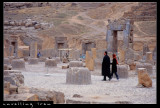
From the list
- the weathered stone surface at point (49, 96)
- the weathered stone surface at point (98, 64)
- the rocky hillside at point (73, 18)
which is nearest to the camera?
the weathered stone surface at point (49, 96)

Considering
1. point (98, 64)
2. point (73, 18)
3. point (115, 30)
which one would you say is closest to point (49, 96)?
point (98, 64)

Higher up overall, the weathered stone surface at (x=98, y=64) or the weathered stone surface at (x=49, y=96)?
the weathered stone surface at (x=98, y=64)

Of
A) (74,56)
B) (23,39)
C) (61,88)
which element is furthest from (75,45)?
(61,88)

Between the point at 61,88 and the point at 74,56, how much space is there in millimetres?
19693

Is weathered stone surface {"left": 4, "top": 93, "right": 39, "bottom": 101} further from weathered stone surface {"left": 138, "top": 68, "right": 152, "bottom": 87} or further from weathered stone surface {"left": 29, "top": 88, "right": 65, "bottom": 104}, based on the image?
weathered stone surface {"left": 138, "top": 68, "right": 152, "bottom": 87}

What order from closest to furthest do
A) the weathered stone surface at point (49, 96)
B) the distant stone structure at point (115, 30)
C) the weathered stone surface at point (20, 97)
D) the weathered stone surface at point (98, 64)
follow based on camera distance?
the weathered stone surface at point (20, 97), the weathered stone surface at point (49, 96), the weathered stone surface at point (98, 64), the distant stone structure at point (115, 30)

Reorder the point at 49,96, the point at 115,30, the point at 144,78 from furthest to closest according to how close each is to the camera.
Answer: the point at 115,30, the point at 144,78, the point at 49,96

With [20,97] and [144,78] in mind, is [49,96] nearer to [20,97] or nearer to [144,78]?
[20,97]

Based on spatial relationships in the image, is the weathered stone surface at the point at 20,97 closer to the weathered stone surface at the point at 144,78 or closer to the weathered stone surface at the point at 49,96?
the weathered stone surface at the point at 49,96

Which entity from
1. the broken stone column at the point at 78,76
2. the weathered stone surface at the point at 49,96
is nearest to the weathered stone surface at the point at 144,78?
the broken stone column at the point at 78,76

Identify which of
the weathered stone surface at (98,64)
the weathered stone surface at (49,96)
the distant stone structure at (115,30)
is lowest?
the weathered stone surface at (49,96)

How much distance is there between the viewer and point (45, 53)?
130ft

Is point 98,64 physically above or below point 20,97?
above

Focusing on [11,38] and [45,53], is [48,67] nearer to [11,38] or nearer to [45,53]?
[45,53]
